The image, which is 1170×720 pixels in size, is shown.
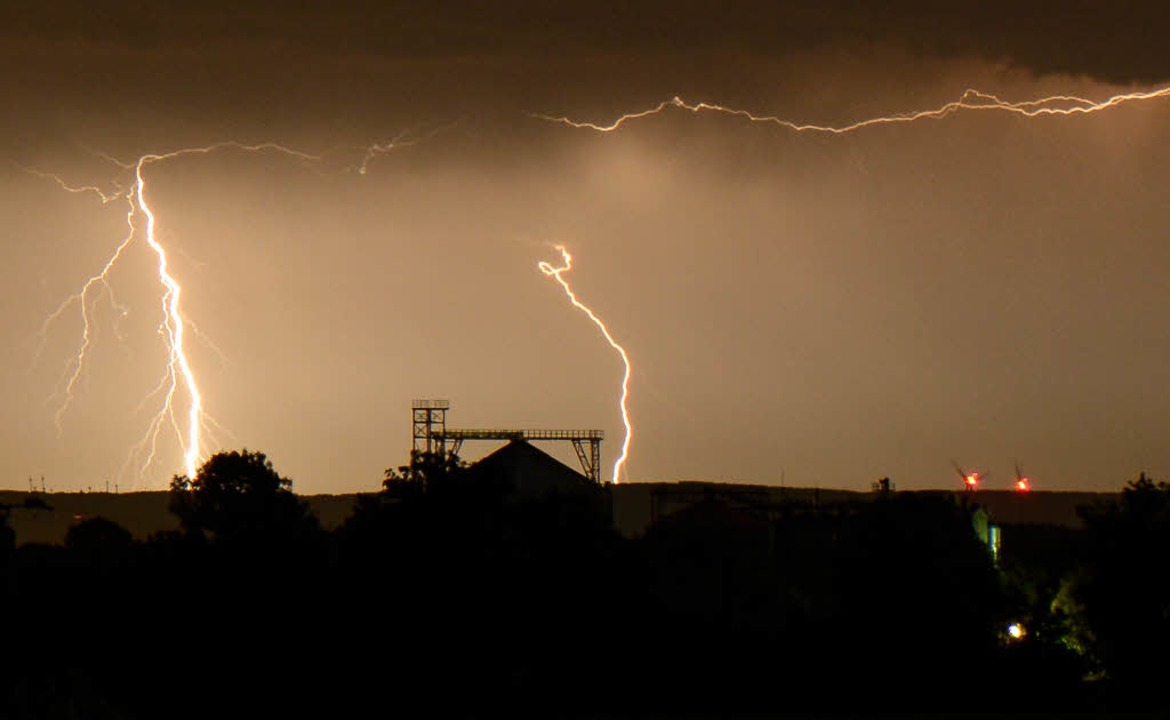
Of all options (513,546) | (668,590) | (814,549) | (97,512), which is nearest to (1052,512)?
(97,512)

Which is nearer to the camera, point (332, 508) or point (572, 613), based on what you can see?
point (572, 613)

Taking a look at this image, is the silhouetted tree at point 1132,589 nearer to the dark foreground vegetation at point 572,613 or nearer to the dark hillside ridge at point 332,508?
the dark foreground vegetation at point 572,613

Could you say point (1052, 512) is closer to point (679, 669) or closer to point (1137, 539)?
point (1137, 539)

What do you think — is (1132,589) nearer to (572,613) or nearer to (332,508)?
(572,613)

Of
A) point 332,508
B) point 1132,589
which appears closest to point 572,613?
point 1132,589

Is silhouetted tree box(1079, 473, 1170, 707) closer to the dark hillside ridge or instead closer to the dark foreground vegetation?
the dark foreground vegetation

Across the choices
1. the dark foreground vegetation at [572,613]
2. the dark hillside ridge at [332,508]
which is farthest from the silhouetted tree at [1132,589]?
the dark hillside ridge at [332,508]

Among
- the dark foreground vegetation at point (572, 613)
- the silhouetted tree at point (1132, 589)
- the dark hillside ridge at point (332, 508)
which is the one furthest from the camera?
the dark hillside ridge at point (332, 508)

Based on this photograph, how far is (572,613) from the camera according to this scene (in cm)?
4534

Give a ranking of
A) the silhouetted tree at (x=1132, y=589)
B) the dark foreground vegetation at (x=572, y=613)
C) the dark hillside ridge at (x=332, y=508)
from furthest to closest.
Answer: the dark hillside ridge at (x=332, y=508), the silhouetted tree at (x=1132, y=589), the dark foreground vegetation at (x=572, y=613)

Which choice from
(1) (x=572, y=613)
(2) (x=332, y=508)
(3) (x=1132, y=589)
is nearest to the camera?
(1) (x=572, y=613)

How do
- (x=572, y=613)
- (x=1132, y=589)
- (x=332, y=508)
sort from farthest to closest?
(x=332, y=508) < (x=1132, y=589) < (x=572, y=613)

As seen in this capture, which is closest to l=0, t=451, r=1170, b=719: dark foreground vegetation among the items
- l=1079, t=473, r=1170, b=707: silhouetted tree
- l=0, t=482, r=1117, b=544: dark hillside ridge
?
l=1079, t=473, r=1170, b=707: silhouetted tree

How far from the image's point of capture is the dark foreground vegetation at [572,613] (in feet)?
107
